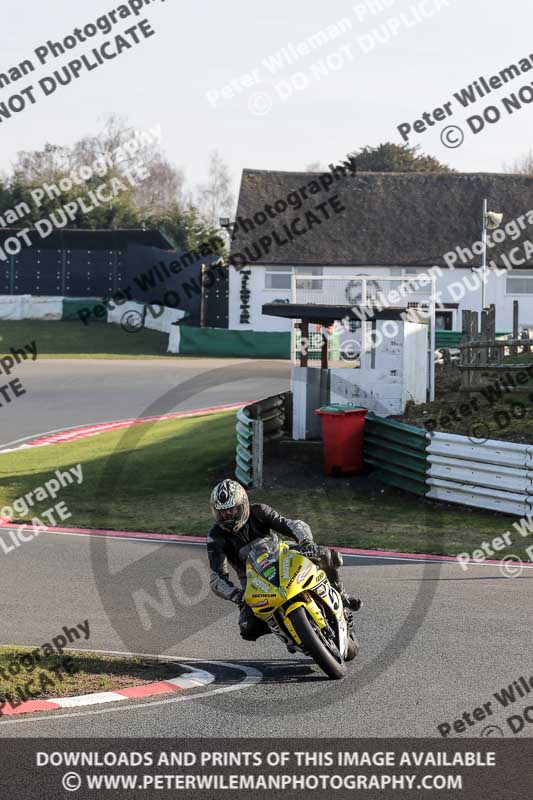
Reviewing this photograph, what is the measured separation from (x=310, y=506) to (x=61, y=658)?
9.22 metres

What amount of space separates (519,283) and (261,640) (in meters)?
45.9

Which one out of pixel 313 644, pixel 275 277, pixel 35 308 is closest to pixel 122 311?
pixel 35 308

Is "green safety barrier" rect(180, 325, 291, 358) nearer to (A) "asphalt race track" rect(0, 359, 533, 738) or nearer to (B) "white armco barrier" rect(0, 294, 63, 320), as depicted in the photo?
(B) "white armco barrier" rect(0, 294, 63, 320)

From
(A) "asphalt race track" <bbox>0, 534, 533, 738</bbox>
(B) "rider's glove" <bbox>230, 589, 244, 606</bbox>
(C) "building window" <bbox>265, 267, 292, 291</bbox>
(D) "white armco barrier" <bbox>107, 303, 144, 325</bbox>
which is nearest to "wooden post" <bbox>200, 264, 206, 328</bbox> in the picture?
(C) "building window" <bbox>265, 267, 292, 291</bbox>

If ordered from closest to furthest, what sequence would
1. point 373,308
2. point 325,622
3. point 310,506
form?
point 325,622, point 310,506, point 373,308

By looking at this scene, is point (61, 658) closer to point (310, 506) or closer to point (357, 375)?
point (310, 506)

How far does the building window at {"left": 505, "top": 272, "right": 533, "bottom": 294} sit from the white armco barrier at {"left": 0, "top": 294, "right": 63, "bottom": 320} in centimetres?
2390

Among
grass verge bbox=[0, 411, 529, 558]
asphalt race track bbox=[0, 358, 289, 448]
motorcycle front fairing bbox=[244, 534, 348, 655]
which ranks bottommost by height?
grass verge bbox=[0, 411, 529, 558]

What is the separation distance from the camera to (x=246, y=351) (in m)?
49.3

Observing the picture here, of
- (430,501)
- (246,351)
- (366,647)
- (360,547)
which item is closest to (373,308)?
(430,501)

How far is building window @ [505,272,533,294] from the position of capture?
53219 mm

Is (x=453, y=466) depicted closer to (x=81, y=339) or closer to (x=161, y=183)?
(x=81, y=339)

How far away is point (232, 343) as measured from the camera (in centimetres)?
4934

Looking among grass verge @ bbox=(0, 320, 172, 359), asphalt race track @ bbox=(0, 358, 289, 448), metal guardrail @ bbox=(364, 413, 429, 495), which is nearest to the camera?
metal guardrail @ bbox=(364, 413, 429, 495)
